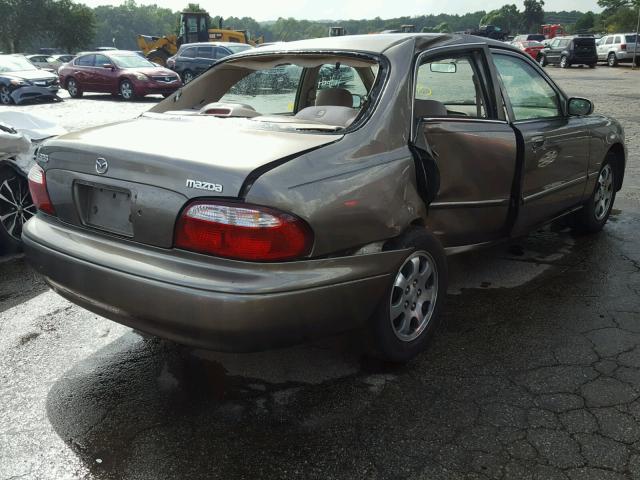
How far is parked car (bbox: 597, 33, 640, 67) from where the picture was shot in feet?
113

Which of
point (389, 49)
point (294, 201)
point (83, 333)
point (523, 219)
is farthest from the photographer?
point (523, 219)

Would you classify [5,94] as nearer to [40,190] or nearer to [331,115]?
[40,190]

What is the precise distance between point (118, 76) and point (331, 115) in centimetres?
1918

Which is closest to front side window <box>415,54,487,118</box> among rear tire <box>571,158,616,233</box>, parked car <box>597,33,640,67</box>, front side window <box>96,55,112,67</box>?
rear tire <box>571,158,616,233</box>

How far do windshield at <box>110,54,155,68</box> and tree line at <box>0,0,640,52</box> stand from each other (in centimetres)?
909

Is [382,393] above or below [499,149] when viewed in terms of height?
below

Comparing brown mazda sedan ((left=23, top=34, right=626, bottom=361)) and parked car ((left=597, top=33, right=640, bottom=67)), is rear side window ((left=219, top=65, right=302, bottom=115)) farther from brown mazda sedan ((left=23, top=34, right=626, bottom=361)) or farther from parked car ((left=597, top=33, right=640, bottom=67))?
parked car ((left=597, top=33, right=640, bottom=67))

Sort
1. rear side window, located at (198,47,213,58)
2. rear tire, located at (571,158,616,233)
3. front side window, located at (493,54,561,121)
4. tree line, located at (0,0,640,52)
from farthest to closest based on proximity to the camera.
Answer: tree line, located at (0,0,640,52) < rear side window, located at (198,47,213,58) < rear tire, located at (571,158,616,233) < front side window, located at (493,54,561,121)

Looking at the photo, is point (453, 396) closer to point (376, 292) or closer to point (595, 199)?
point (376, 292)

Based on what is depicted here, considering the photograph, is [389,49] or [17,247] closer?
[389,49]

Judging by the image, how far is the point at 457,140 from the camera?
11.6 ft

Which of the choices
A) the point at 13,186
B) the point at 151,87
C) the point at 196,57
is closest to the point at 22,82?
the point at 151,87

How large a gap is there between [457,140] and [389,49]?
626mm

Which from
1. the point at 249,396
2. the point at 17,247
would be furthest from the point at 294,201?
the point at 17,247
